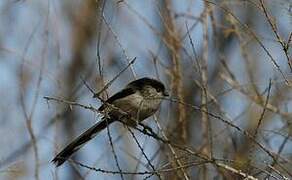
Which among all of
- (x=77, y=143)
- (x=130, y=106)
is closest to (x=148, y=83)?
(x=130, y=106)

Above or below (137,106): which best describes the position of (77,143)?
below

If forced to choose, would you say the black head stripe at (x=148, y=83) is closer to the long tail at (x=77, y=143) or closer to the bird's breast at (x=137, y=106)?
the bird's breast at (x=137, y=106)

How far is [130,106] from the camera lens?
5.26 meters

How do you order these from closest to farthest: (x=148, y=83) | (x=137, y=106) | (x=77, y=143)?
1. (x=77, y=143)
2. (x=137, y=106)
3. (x=148, y=83)

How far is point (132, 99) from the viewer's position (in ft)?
17.5

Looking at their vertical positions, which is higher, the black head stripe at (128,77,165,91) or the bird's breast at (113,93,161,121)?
the black head stripe at (128,77,165,91)

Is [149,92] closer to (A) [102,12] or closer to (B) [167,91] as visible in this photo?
(B) [167,91]

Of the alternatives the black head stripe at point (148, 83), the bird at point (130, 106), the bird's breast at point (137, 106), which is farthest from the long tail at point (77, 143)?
the black head stripe at point (148, 83)

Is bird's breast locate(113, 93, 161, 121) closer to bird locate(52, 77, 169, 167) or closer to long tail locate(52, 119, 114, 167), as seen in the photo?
bird locate(52, 77, 169, 167)

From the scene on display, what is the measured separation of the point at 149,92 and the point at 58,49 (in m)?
0.86

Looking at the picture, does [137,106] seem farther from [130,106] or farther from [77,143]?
[77,143]

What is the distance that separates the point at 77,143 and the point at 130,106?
53cm

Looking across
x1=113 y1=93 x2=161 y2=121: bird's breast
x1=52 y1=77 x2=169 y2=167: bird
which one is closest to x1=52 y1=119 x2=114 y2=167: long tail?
x1=52 y1=77 x2=169 y2=167: bird

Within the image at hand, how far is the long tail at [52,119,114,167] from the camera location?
A: 185 inches
